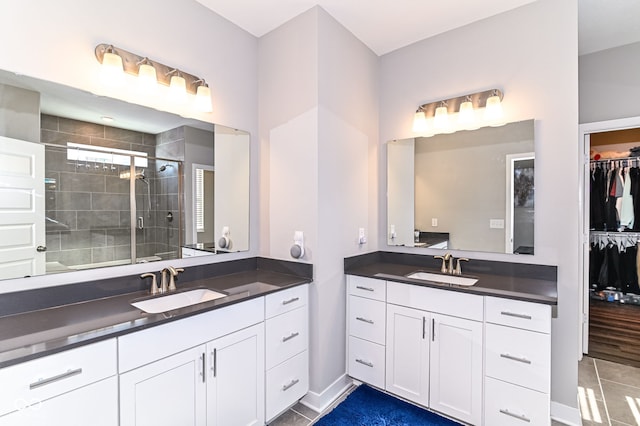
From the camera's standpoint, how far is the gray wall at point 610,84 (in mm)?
2512

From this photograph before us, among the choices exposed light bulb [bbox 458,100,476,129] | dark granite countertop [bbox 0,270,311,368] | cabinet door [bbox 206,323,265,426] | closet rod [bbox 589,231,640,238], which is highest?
exposed light bulb [bbox 458,100,476,129]

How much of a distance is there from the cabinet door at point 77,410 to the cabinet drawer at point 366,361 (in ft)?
5.08

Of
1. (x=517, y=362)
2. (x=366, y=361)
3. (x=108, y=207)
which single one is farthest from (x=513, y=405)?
(x=108, y=207)

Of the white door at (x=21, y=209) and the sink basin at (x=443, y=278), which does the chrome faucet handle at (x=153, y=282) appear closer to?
the white door at (x=21, y=209)

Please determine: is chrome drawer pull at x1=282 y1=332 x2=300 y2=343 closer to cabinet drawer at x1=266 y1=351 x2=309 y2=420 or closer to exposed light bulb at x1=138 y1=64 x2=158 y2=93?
cabinet drawer at x1=266 y1=351 x2=309 y2=420

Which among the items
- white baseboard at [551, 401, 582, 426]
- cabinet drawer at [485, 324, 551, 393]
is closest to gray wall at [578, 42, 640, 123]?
cabinet drawer at [485, 324, 551, 393]

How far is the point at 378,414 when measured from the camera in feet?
6.50

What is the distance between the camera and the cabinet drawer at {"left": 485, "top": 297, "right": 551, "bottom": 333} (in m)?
1.60

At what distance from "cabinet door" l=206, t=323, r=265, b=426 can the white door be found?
92 centimetres

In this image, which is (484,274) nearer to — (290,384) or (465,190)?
(465,190)

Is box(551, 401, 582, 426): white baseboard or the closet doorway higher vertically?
the closet doorway

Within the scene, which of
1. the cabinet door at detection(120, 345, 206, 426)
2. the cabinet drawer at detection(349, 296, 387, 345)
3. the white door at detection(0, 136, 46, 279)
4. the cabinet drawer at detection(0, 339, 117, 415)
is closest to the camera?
the cabinet drawer at detection(0, 339, 117, 415)

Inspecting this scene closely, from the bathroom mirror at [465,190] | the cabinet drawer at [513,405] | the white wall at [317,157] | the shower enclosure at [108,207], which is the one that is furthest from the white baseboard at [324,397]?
the shower enclosure at [108,207]

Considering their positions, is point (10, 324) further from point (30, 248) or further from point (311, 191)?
point (311, 191)
